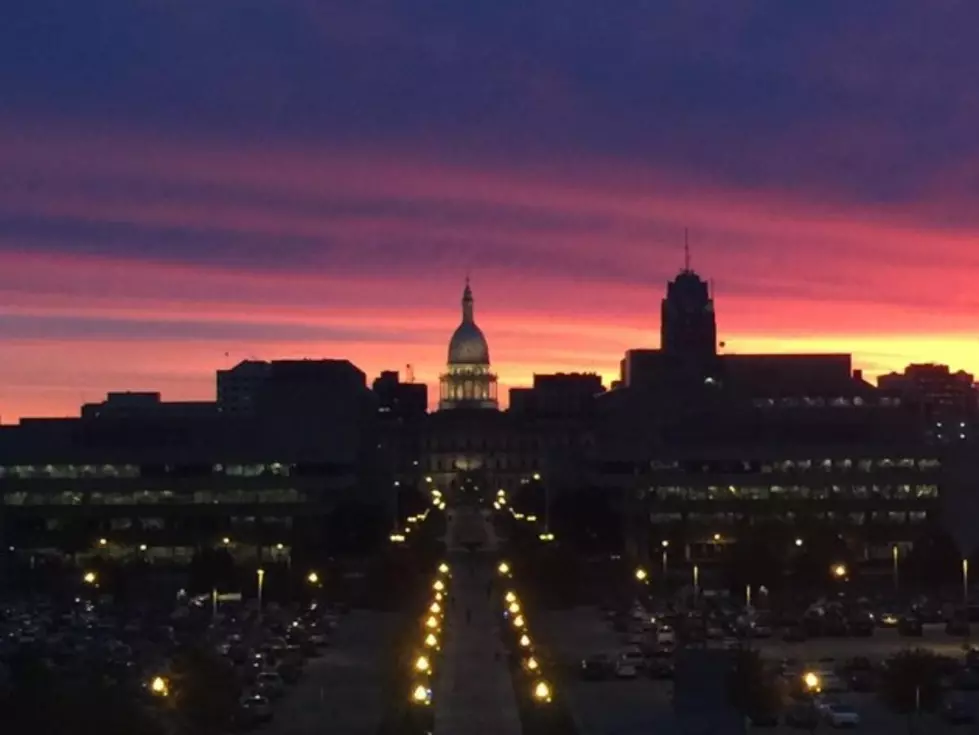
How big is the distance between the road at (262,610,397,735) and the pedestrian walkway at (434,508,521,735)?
1.24 metres

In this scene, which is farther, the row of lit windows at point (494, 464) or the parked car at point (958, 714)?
the row of lit windows at point (494, 464)

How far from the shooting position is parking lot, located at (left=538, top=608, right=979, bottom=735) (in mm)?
32250

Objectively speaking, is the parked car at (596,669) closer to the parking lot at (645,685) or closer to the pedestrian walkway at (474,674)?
the parking lot at (645,685)

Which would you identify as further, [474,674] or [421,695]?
[474,674]

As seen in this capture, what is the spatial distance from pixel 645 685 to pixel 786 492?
49.4 meters

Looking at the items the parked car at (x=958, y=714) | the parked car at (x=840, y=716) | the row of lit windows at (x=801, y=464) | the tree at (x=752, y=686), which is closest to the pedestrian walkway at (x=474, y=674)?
the tree at (x=752, y=686)

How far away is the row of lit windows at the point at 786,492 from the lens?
86.1m

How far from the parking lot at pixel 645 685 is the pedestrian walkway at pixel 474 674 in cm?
Result: 120

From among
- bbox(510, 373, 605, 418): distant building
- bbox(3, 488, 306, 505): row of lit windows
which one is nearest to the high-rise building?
bbox(510, 373, 605, 418): distant building

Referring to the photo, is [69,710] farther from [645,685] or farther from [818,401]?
[818,401]

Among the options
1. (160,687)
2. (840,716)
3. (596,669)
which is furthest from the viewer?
(596,669)

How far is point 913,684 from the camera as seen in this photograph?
3253cm

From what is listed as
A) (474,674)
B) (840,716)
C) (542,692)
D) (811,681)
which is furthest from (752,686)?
(474,674)

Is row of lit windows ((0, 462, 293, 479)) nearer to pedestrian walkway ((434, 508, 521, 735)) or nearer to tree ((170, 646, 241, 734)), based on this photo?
pedestrian walkway ((434, 508, 521, 735))
